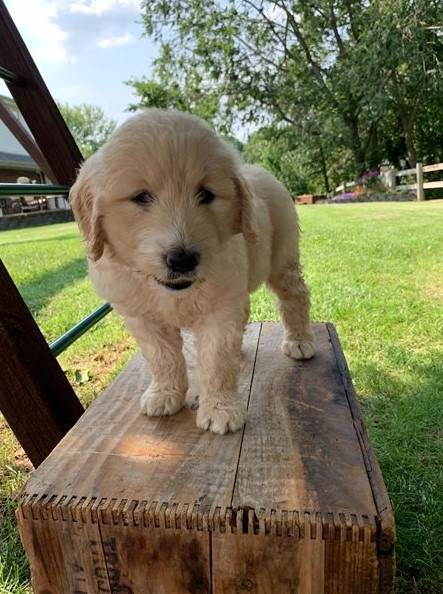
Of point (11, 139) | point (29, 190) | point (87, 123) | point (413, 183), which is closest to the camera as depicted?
point (29, 190)

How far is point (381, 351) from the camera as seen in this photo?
4188mm

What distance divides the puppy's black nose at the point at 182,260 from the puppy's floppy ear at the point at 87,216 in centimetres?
37

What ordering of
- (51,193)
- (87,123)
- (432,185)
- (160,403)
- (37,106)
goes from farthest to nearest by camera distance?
(87,123) < (432,185) < (37,106) < (51,193) < (160,403)

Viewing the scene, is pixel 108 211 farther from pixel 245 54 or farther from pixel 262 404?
pixel 245 54

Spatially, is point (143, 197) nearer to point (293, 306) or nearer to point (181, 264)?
point (181, 264)

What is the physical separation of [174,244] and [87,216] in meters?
0.46

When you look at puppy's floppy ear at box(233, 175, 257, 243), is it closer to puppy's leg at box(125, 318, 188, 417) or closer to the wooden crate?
puppy's leg at box(125, 318, 188, 417)

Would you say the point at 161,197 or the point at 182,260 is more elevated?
the point at 161,197

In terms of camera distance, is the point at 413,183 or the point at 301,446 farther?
the point at 413,183

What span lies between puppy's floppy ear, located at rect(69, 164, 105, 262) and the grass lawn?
1.33 meters

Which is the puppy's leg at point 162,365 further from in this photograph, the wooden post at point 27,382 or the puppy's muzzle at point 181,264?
the puppy's muzzle at point 181,264

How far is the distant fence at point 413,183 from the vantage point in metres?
20.1

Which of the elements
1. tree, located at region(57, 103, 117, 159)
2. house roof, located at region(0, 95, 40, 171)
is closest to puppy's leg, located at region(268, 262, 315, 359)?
house roof, located at region(0, 95, 40, 171)

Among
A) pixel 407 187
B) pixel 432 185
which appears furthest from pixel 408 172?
pixel 432 185
